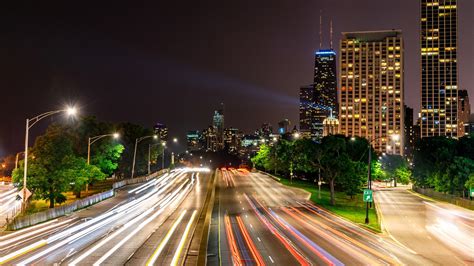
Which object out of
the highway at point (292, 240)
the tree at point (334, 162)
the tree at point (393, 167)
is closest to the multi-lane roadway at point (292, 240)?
the highway at point (292, 240)

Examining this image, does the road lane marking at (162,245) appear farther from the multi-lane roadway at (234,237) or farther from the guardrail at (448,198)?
the guardrail at (448,198)

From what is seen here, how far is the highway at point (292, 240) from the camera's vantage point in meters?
30.3

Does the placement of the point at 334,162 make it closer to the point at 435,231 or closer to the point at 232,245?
the point at 435,231

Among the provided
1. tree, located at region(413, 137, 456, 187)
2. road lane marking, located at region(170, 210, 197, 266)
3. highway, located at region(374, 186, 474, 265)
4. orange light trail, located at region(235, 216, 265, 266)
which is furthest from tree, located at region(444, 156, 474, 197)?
road lane marking, located at region(170, 210, 197, 266)

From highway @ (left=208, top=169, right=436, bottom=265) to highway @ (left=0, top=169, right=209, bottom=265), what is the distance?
291cm

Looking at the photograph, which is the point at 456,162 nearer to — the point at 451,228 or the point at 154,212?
the point at 451,228

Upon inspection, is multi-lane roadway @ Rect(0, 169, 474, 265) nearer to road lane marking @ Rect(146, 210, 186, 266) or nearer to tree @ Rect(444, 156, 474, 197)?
road lane marking @ Rect(146, 210, 186, 266)

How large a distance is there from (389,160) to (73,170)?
114381mm

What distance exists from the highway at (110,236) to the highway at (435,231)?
15872mm

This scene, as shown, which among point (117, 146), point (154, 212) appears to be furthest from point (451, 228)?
point (117, 146)

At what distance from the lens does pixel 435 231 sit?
4612 centimetres

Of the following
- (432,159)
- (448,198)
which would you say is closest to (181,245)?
(448,198)

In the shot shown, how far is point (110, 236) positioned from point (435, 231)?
27162 mm

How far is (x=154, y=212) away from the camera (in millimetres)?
54812
